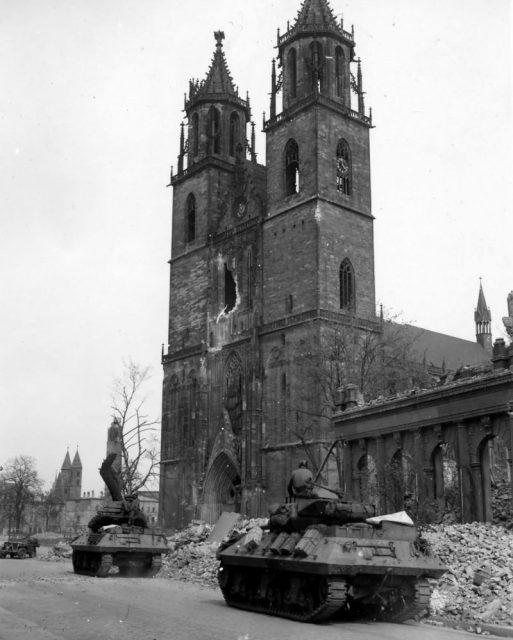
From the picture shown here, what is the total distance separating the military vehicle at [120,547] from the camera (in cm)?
2245

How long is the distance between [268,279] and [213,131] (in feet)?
44.0

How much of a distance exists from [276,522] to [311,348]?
2638 cm

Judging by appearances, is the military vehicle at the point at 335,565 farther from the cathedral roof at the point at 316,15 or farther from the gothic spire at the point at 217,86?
the gothic spire at the point at 217,86

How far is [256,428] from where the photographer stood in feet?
144

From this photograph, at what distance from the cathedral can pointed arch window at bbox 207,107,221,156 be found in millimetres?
90

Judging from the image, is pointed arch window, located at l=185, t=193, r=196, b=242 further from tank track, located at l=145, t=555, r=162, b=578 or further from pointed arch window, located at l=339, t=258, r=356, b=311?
tank track, located at l=145, t=555, r=162, b=578

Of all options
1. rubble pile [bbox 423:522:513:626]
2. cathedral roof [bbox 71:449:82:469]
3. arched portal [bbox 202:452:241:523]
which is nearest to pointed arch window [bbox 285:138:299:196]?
arched portal [bbox 202:452:241:523]

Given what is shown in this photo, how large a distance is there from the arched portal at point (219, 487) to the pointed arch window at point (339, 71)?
2025 centimetres

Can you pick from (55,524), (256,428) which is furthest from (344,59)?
(55,524)

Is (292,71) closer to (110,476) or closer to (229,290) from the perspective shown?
(229,290)

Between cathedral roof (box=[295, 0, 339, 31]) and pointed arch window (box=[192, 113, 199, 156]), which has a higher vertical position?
cathedral roof (box=[295, 0, 339, 31])

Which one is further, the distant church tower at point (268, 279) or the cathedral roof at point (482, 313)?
the cathedral roof at point (482, 313)

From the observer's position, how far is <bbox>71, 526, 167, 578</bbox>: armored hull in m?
22.4

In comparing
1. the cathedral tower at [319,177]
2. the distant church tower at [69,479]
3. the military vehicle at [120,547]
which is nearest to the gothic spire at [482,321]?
the cathedral tower at [319,177]
